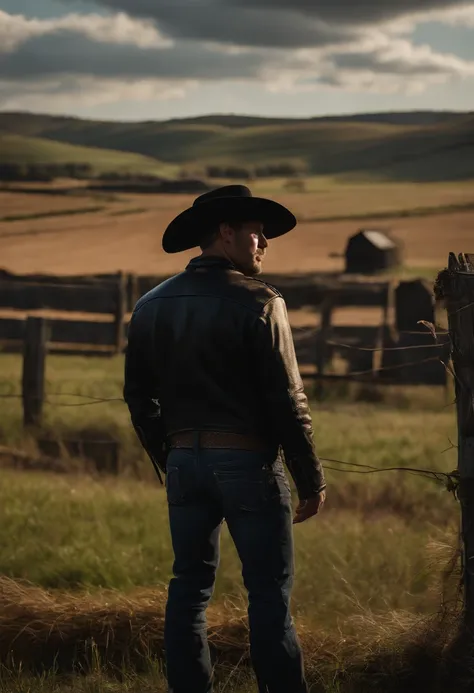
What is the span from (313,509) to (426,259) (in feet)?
136

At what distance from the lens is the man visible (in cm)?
369

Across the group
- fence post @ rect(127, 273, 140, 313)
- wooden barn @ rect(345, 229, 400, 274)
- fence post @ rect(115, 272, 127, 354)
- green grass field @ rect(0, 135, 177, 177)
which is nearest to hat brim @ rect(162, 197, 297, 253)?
fence post @ rect(115, 272, 127, 354)

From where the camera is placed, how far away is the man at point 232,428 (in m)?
3.69

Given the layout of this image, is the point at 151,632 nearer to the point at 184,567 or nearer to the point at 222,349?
the point at 184,567

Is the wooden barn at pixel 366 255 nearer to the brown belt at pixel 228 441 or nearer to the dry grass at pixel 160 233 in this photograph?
the dry grass at pixel 160 233

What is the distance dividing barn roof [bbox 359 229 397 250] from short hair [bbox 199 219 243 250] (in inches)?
1189

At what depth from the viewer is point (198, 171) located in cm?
5178

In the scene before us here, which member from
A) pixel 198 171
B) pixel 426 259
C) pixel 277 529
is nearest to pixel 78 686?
pixel 277 529

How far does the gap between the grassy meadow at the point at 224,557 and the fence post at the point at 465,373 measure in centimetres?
26

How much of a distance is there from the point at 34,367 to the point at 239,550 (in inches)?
270

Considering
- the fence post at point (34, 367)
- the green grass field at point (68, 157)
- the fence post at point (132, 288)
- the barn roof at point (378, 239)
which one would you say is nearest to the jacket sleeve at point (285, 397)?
the fence post at point (34, 367)

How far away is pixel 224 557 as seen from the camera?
6.94m

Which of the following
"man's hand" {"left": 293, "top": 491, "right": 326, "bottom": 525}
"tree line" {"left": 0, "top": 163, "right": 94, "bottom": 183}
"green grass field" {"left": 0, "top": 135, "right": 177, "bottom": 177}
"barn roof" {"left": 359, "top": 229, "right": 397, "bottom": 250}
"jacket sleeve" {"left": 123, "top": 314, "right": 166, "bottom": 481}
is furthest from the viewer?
"green grass field" {"left": 0, "top": 135, "right": 177, "bottom": 177}

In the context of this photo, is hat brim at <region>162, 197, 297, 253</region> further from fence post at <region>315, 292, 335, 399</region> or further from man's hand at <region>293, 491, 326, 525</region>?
fence post at <region>315, 292, 335, 399</region>
